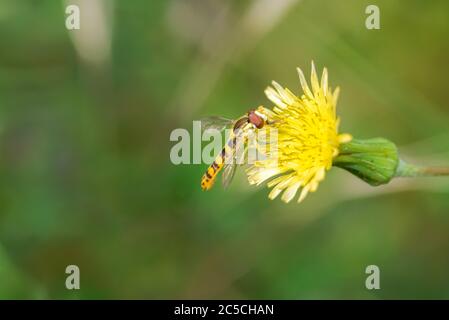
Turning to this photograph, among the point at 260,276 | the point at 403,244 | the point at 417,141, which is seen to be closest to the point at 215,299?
the point at 260,276

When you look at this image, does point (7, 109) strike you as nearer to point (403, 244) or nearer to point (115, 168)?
point (115, 168)

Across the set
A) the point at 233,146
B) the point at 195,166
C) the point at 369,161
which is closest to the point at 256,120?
the point at 233,146

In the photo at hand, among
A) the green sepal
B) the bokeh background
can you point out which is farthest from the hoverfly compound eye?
the bokeh background

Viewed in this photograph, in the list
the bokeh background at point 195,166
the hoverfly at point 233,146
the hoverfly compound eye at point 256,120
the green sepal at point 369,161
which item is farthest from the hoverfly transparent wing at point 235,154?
the bokeh background at point 195,166

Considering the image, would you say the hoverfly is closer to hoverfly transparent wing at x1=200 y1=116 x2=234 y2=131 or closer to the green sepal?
hoverfly transparent wing at x1=200 y1=116 x2=234 y2=131

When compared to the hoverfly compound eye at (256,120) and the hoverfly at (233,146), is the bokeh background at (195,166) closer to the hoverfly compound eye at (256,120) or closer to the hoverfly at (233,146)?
the hoverfly at (233,146)

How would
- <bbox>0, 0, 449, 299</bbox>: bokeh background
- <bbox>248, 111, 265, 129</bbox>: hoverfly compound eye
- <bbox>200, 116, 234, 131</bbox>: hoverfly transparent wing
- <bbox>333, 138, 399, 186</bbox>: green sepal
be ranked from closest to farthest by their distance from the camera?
1. <bbox>333, 138, 399, 186</bbox>: green sepal
2. <bbox>248, 111, 265, 129</bbox>: hoverfly compound eye
3. <bbox>200, 116, 234, 131</bbox>: hoverfly transparent wing
4. <bbox>0, 0, 449, 299</bbox>: bokeh background
